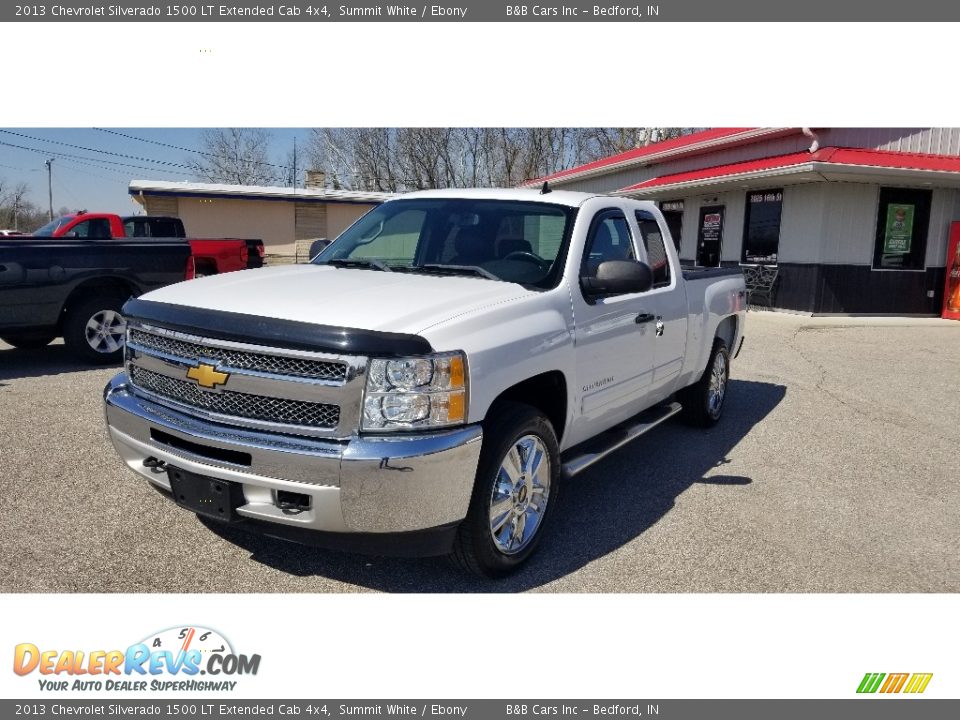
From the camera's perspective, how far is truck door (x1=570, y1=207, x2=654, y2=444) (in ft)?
13.1

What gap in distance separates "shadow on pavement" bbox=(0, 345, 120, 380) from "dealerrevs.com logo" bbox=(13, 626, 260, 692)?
594 cm

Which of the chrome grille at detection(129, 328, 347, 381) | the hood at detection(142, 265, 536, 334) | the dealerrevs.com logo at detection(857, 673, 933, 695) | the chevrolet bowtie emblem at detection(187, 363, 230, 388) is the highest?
the hood at detection(142, 265, 536, 334)

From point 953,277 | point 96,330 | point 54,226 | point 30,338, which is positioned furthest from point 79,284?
point 953,277

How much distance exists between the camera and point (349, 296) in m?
3.41

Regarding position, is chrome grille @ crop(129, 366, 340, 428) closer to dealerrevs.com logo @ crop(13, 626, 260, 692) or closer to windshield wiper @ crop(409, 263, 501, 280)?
dealerrevs.com logo @ crop(13, 626, 260, 692)


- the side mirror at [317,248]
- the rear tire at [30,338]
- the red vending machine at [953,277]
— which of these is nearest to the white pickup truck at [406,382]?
the side mirror at [317,248]

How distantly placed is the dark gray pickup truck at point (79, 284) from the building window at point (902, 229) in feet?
48.2

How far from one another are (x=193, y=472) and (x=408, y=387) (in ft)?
3.40

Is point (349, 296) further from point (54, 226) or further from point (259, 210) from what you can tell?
point (259, 210)

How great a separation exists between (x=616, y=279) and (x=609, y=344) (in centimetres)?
45

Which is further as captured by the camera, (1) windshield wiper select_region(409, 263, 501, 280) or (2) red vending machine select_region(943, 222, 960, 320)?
(2) red vending machine select_region(943, 222, 960, 320)

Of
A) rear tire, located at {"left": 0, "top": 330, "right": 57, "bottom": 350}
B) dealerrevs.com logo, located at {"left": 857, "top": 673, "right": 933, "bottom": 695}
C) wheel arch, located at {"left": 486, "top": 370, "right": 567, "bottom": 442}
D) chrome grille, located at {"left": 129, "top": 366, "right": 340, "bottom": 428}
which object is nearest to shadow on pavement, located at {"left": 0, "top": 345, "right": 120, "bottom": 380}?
rear tire, located at {"left": 0, "top": 330, "right": 57, "bottom": 350}

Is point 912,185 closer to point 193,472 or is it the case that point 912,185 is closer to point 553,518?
point 553,518

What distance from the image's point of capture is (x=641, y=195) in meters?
22.6
